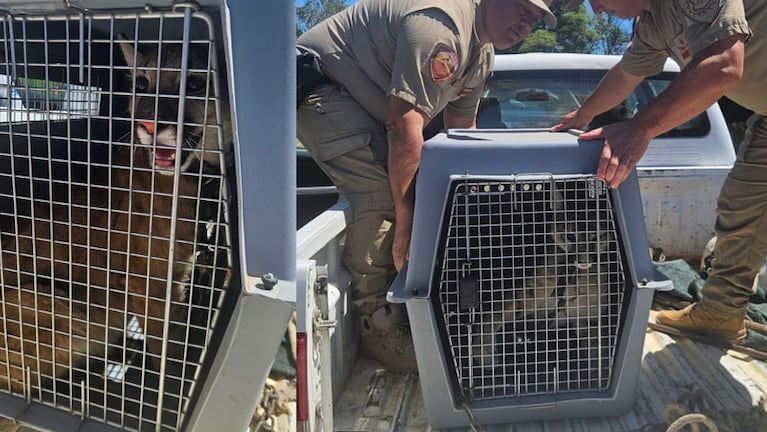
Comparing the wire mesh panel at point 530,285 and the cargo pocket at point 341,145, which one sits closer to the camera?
the wire mesh panel at point 530,285

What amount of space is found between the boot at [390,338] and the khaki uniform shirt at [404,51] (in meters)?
0.83

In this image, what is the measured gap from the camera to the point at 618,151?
1.78 metres

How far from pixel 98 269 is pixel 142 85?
0.45m

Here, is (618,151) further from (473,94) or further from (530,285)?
(473,94)

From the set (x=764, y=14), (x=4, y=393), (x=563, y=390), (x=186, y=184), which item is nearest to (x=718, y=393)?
(x=563, y=390)

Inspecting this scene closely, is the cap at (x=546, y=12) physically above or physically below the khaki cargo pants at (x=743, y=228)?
above

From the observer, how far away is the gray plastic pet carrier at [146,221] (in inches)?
45.5

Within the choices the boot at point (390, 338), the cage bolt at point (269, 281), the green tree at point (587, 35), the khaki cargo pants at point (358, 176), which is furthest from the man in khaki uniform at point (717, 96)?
the green tree at point (587, 35)

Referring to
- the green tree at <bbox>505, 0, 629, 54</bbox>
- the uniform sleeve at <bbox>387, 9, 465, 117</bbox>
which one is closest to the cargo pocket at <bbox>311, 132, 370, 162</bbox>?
the uniform sleeve at <bbox>387, 9, 465, 117</bbox>

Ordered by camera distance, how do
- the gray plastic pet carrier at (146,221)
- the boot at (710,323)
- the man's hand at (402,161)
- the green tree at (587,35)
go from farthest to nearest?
the green tree at (587,35), the boot at (710,323), the man's hand at (402,161), the gray plastic pet carrier at (146,221)

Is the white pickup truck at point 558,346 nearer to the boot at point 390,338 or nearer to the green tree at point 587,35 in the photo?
the boot at point 390,338

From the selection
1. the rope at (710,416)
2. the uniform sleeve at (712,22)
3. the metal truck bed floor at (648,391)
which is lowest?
the metal truck bed floor at (648,391)

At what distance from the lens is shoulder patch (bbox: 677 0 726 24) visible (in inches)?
78.1

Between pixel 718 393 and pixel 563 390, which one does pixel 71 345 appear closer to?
pixel 563 390
